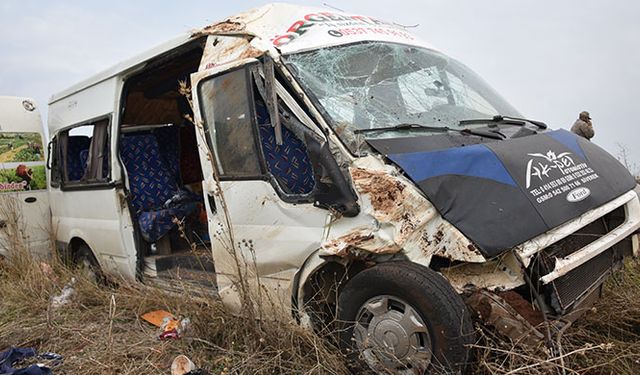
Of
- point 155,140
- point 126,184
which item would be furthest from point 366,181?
point 155,140

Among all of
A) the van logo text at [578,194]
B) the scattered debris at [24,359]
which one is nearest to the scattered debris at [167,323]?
the scattered debris at [24,359]

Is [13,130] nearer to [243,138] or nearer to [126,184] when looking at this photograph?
[126,184]

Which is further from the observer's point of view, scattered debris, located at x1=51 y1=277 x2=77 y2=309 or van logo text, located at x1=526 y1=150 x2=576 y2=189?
scattered debris, located at x1=51 y1=277 x2=77 y2=309

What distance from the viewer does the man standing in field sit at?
27.7 feet

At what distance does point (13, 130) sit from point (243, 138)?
4.40 m

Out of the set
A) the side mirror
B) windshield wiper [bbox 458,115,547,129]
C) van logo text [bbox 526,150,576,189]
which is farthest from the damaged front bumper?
windshield wiper [bbox 458,115,547,129]

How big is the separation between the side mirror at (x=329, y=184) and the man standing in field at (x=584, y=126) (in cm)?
668

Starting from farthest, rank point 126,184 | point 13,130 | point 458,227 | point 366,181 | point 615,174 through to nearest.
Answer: point 13,130
point 126,184
point 615,174
point 366,181
point 458,227

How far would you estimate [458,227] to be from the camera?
252 centimetres

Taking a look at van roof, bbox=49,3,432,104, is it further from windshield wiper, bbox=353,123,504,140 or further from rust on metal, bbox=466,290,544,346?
rust on metal, bbox=466,290,544,346

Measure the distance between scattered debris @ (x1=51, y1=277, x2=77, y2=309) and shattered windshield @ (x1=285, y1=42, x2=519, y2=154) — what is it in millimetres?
2929

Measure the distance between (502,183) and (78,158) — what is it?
485 cm

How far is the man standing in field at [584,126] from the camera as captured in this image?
27.7ft

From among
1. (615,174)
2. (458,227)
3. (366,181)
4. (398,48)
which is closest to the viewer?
(458,227)
